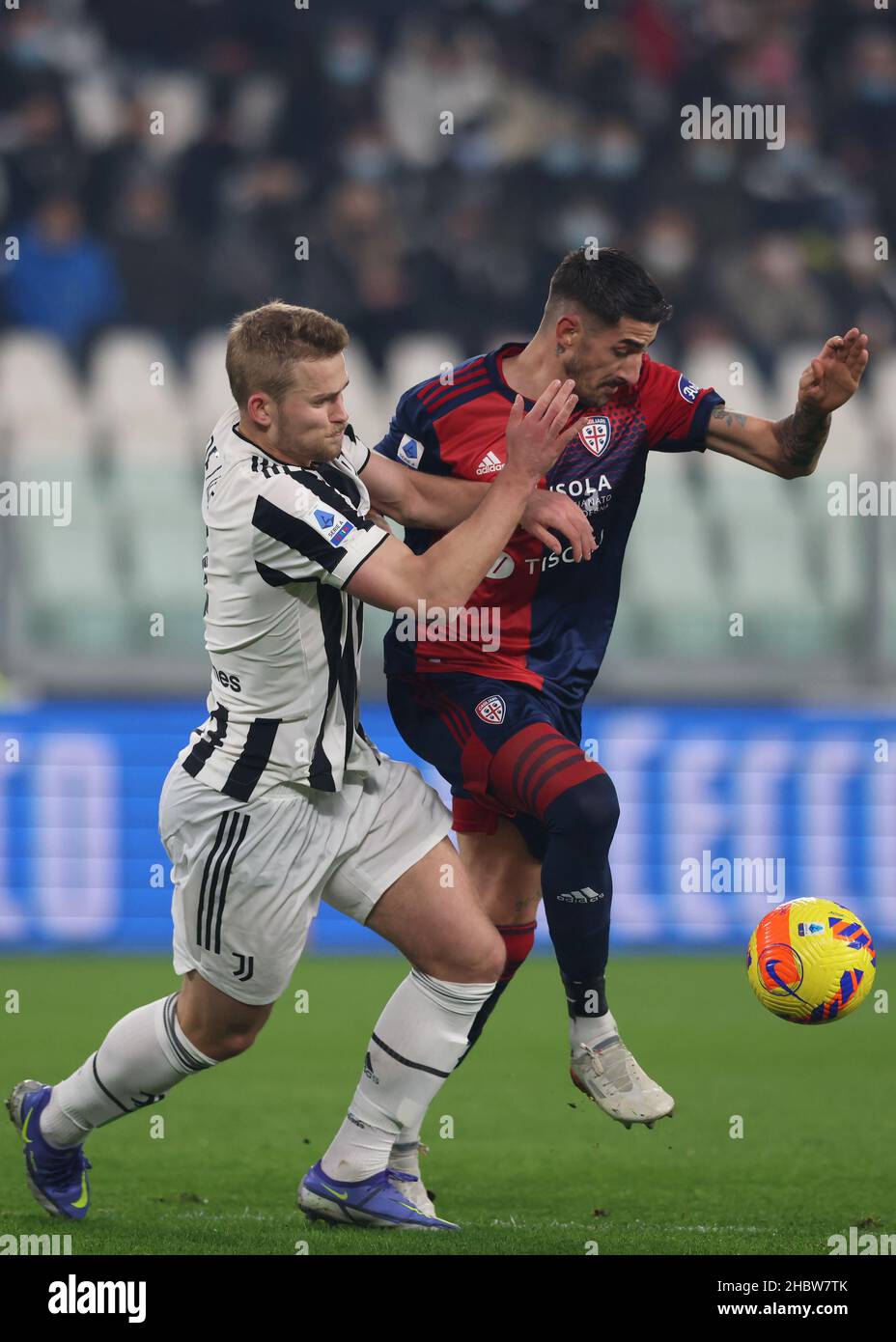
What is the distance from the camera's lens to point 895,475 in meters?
8.91

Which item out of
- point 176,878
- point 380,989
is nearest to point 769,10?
point 380,989

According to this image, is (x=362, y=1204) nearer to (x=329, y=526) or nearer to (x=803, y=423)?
(x=329, y=526)

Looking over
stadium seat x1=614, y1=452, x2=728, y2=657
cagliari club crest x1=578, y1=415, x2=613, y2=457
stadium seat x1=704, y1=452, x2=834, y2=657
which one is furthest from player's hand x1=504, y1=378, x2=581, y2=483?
stadium seat x1=704, y1=452, x2=834, y2=657

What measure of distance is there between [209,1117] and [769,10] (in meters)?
10.4

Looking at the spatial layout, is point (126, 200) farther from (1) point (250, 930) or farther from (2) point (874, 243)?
(1) point (250, 930)

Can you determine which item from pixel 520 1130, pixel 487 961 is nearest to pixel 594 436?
pixel 487 961

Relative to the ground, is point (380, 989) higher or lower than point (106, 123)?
lower

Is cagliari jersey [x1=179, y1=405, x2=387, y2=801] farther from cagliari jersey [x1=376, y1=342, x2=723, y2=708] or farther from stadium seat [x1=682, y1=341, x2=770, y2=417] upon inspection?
stadium seat [x1=682, y1=341, x2=770, y2=417]

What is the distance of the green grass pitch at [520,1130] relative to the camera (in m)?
4.61

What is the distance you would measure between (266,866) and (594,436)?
1.42m

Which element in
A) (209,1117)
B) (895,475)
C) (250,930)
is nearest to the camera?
(250,930)

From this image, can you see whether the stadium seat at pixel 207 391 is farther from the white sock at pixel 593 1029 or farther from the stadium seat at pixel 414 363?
the white sock at pixel 593 1029

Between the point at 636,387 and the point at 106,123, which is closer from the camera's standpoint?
the point at 636,387

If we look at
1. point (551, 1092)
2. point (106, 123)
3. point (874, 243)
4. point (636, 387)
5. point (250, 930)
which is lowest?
point (551, 1092)
